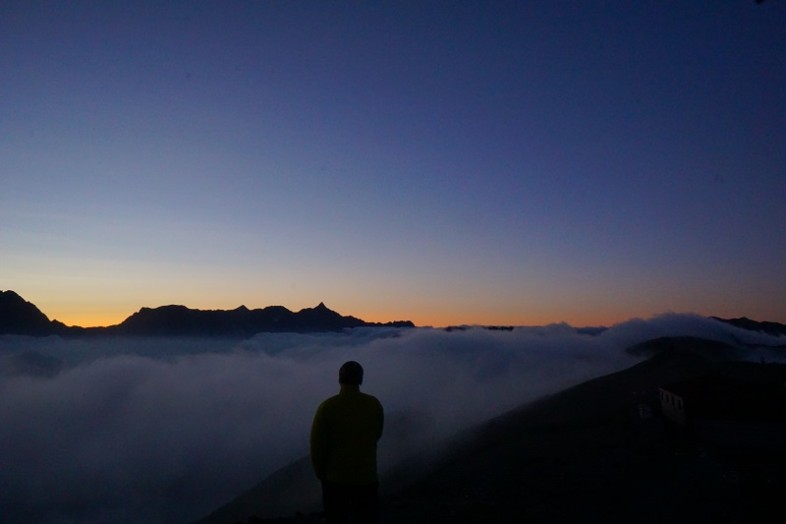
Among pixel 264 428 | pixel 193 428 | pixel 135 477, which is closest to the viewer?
pixel 135 477

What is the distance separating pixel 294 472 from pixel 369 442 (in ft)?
255

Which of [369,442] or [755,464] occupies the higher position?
[369,442]

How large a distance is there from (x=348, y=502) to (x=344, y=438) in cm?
78

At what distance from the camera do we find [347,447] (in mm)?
4953

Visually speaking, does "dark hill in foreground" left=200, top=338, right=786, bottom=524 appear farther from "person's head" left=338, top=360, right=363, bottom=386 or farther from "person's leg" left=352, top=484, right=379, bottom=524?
"person's head" left=338, top=360, right=363, bottom=386

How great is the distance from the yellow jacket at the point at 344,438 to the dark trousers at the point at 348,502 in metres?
0.10

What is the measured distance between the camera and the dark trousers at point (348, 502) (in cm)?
505

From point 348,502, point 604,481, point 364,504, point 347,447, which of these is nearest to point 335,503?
point 348,502

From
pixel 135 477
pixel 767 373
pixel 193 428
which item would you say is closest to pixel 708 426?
pixel 767 373

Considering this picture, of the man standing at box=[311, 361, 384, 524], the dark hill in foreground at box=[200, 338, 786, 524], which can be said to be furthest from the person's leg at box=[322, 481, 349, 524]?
the dark hill in foreground at box=[200, 338, 786, 524]

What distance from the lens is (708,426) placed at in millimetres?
26266

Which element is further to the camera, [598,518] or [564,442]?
[564,442]

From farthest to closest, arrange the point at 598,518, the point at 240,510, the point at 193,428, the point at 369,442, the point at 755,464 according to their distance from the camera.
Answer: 1. the point at 193,428
2. the point at 240,510
3. the point at 755,464
4. the point at 598,518
5. the point at 369,442

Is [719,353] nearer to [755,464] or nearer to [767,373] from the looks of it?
[767,373]
